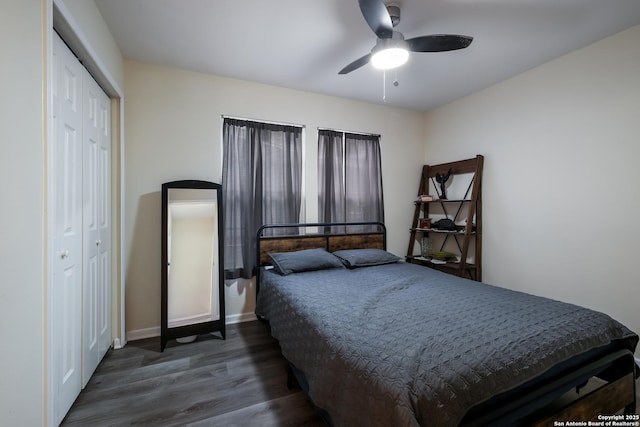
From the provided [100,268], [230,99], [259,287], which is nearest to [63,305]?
[100,268]

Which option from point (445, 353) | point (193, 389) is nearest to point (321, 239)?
point (193, 389)

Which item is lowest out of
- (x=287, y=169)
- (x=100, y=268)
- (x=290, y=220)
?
(x=100, y=268)

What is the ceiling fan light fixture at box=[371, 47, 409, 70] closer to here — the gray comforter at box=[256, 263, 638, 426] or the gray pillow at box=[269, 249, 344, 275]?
the gray comforter at box=[256, 263, 638, 426]

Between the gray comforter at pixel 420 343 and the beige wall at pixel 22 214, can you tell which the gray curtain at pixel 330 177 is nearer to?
the gray comforter at pixel 420 343

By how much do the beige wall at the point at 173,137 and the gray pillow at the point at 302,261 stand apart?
2.03 ft

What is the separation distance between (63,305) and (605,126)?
4288 millimetres

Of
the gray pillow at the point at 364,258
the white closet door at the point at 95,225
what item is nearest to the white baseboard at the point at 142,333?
the white closet door at the point at 95,225

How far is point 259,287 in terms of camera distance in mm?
2895

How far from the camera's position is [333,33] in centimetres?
221

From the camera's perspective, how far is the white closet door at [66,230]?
148cm

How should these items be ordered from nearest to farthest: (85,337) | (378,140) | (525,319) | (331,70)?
(525,319), (85,337), (331,70), (378,140)

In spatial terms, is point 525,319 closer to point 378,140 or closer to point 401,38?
point 401,38

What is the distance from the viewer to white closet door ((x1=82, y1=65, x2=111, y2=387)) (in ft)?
6.15

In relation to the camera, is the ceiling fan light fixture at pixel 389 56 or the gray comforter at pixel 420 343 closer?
the gray comforter at pixel 420 343
